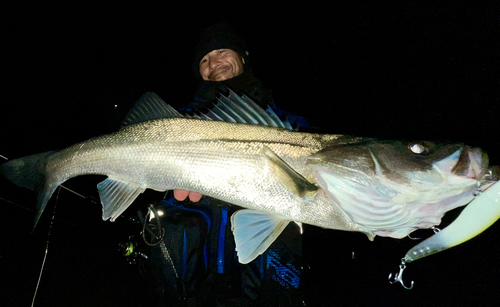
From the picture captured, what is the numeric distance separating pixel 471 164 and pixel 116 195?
1859mm

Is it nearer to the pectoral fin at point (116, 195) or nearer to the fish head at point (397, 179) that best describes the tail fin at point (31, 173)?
the pectoral fin at point (116, 195)

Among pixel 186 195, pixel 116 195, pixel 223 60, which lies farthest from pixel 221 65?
pixel 116 195

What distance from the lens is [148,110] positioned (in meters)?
1.53

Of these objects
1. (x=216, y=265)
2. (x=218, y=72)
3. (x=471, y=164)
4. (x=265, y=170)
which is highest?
(x=218, y=72)

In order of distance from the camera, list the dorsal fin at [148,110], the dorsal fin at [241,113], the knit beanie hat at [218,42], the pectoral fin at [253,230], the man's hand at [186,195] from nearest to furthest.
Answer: the pectoral fin at [253,230]
the dorsal fin at [241,113]
the dorsal fin at [148,110]
the man's hand at [186,195]
the knit beanie hat at [218,42]

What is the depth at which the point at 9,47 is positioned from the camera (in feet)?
17.8

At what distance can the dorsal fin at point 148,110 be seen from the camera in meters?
1.51

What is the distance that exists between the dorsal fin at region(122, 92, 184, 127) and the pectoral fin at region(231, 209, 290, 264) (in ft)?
2.76

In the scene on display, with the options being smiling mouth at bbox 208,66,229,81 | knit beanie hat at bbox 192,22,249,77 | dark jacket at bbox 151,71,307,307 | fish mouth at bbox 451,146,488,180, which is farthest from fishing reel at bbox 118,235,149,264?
fish mouth at bbox 451,146,488,180

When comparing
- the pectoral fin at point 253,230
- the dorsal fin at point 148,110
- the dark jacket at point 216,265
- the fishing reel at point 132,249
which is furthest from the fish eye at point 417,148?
the fishing reel at point 132,249

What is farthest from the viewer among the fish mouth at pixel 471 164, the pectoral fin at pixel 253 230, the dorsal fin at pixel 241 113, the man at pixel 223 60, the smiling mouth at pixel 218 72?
the smiling mouth at pixel 218 72

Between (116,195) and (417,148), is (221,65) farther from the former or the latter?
(417,148)

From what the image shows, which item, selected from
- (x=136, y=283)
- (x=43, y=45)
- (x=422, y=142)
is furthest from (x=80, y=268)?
(x=43, y=45)

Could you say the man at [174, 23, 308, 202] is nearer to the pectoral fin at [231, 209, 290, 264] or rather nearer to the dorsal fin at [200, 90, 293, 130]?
the dorsal fin at [200, 90, 293, 130]
